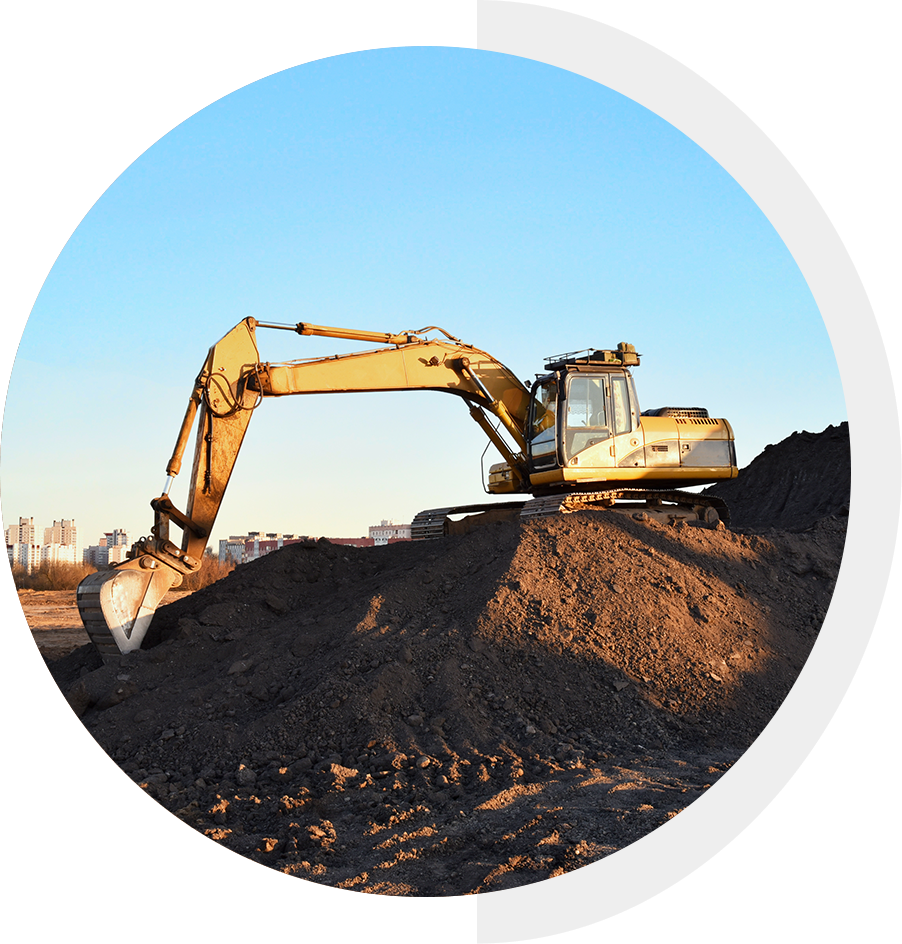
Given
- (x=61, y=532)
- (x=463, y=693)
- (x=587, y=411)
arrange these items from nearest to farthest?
(x=463, y=693) < (x=587, y=411) < (x=61, y=532)

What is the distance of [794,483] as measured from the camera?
22.0 meters

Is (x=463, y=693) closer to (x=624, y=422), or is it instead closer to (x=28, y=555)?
(x=624, y=422)

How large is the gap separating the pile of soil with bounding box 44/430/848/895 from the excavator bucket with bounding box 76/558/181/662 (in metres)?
0.39

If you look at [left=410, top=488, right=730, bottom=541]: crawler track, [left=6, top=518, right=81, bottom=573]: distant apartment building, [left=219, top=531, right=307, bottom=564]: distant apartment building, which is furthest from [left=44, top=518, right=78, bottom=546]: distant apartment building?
[left=410, top=488, right=730, bottom=541]: crawler track

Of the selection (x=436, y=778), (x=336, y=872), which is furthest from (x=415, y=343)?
(x=336, y=872)

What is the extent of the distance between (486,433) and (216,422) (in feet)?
14.2

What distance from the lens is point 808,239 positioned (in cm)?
429

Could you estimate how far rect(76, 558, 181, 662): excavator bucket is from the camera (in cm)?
1005

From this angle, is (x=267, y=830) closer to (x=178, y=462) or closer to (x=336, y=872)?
(x=336, y=872)

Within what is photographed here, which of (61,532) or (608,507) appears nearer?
(608,507)

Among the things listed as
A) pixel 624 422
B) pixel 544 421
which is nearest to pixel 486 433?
pixel 544 421

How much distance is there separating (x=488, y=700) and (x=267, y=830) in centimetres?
274

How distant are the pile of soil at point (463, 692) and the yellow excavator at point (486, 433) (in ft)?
2.27

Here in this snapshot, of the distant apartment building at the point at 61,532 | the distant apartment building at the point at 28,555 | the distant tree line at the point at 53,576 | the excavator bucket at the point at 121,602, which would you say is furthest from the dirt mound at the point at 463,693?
the distant apartment building at the point at 61,532
